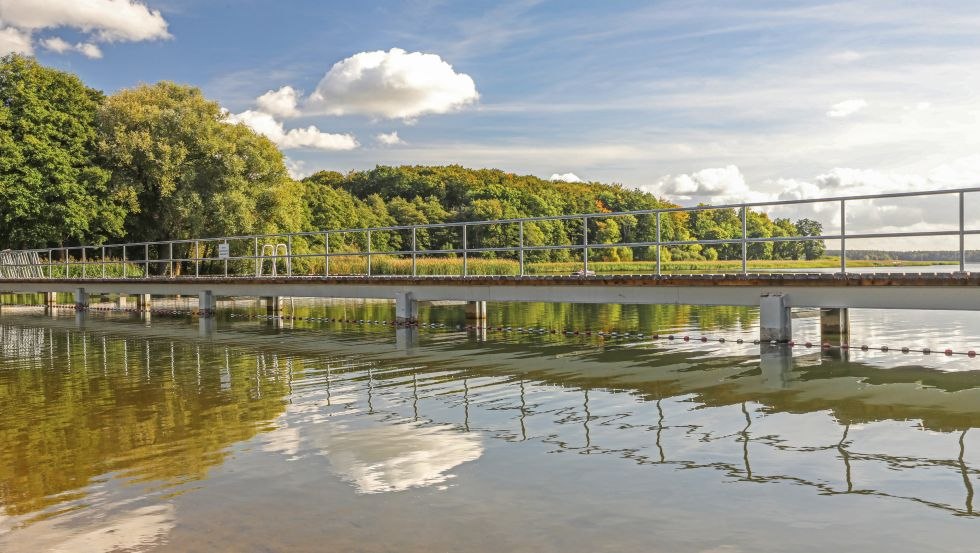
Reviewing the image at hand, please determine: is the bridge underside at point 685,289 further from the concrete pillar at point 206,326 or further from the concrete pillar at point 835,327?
the concrete pillar at point 206,326

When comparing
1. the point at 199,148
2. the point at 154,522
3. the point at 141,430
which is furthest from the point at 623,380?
the point at 199,148

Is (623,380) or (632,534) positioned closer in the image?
(632,534)

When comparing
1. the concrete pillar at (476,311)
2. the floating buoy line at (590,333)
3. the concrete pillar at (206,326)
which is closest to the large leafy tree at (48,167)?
the floating buoy line at (590,333)

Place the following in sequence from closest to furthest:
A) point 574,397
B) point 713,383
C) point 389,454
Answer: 1. point 389,454
2. point 574,397
3. point 713,383

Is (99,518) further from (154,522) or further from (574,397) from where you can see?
(574,397)

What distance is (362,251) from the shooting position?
39406 mm

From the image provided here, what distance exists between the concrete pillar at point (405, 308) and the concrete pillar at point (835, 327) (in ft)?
30.2

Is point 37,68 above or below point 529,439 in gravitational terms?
above

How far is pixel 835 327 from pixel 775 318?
146 cm

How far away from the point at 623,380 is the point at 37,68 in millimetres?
41806

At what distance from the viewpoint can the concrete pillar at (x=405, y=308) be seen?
65.2 feet

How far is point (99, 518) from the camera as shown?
520 centimetres

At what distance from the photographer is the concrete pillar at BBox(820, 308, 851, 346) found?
14919mm

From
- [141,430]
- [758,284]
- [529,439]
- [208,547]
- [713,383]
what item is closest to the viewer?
[208,547]
